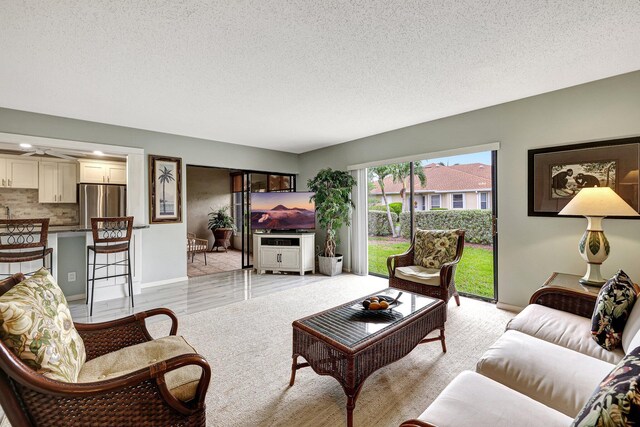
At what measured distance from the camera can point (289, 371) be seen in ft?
7.20

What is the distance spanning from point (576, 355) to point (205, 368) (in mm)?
1853

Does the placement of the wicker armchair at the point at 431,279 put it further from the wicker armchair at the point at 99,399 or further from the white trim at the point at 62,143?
the white trim at the point at 62,143

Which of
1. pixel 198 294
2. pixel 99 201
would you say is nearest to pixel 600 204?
pixel 198 294

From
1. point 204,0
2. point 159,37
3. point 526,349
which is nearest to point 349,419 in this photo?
point 526,349

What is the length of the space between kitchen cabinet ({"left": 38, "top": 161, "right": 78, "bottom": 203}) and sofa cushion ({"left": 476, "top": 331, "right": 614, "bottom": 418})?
685 cm

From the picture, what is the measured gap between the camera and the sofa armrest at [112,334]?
5.20 ft

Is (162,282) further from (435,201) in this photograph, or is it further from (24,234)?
(435,201)

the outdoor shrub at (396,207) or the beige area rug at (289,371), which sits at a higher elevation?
the outdoor shrub at (396,207)

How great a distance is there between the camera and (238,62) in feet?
7.93

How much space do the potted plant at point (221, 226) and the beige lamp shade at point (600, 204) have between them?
7230mm

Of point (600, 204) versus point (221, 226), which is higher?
point (600, 204)

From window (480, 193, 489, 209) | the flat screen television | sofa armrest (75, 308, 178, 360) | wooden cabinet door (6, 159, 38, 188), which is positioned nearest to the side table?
window (480, 193, 489, 209)

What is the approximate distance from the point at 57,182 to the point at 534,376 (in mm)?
7137

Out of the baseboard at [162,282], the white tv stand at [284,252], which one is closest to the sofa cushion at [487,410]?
the white tv stand at [284,252]
